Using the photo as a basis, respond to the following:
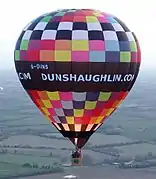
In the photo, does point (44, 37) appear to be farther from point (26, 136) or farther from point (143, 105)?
point (143, 105)

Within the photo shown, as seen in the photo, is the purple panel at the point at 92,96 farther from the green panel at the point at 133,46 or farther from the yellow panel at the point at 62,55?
the green panel at the point at 133,46

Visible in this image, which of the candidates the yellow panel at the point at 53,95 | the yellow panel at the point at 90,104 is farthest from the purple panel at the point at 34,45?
the yellow panel at the point at 90,104

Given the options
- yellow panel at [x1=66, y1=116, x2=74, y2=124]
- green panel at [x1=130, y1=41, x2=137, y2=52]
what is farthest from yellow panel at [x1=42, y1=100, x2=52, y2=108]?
green panel at [x1=130, y1=41, x2=137, y2=52]

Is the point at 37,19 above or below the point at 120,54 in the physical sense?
above

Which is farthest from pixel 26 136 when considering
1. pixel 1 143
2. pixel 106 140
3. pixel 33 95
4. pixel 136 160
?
pixel 33 95

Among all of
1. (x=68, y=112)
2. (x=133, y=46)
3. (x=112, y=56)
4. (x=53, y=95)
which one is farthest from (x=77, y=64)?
(x=133, y=46)

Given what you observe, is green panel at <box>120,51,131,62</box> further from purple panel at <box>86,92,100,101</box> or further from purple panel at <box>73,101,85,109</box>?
purple panel at <box>73,101,85,109</box>

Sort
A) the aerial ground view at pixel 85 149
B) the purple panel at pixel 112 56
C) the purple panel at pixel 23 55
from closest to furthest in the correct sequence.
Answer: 1. the purple panel at pixel 112 56
2. the purple panel at pixel 23 55
3. the aerial ground view at pixel 85 149
